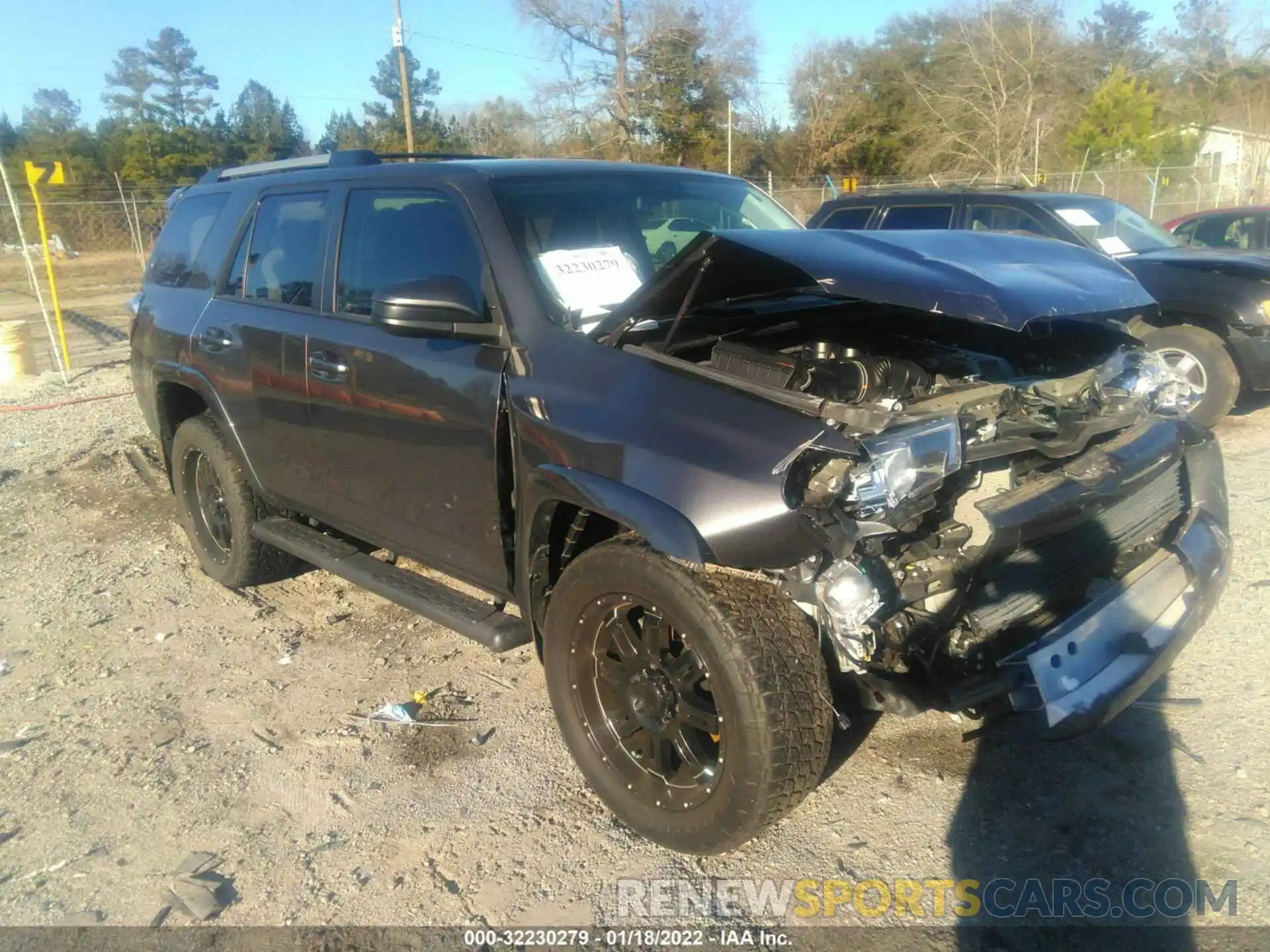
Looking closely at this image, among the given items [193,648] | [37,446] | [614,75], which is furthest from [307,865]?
[614,75]

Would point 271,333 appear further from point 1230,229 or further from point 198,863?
point 1230,229

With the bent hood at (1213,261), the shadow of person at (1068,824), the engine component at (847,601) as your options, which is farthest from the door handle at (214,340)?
the bent hood at (1213,261)

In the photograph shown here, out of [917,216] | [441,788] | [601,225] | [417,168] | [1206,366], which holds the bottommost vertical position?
[441,788]

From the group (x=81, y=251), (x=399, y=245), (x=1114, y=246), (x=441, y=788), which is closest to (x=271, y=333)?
(x=399, y=245)

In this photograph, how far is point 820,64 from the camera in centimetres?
4397

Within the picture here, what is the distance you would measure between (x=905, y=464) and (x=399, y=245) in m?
2.12

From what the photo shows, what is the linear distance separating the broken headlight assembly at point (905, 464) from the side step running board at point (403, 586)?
4.34 ft

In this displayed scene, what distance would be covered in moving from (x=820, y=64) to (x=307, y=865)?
46.6m

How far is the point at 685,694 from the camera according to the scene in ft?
9.00

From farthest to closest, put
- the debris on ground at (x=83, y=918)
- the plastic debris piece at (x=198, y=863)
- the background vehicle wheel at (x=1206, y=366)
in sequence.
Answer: the background vehicle wheel at (x=1206, y=366) < the plastic debris piece at (x=198, y=863) < the debris on ground at (x=83, y=918)

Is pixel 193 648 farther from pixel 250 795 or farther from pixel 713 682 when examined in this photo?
pixel 713 682

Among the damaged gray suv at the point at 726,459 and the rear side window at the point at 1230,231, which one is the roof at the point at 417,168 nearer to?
the damaged gray suv at the point at 726,459

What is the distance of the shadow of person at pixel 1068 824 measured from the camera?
2.53 m

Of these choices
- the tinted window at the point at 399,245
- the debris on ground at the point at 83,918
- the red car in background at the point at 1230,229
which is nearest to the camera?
the debris on ground at the point at 83,918
